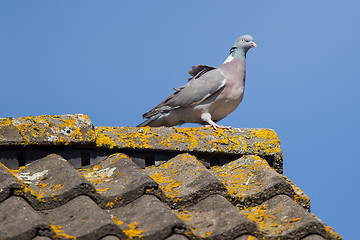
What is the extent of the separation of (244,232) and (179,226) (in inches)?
12.9

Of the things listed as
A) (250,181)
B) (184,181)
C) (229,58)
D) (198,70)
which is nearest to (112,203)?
(184,181)

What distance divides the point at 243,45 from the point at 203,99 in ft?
4.00

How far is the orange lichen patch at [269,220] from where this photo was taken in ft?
10.2

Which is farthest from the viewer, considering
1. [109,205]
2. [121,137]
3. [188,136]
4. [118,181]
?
[188,136]

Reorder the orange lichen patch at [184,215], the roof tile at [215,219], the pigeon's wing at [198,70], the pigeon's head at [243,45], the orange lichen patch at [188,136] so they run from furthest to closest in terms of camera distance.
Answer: the pigeon's head at [243,45] → the pigeon's wing at [198,70] → the orange lichen patch at [188,136] → the orange lichen patch at [184,215] → the roof tile at [215,219]

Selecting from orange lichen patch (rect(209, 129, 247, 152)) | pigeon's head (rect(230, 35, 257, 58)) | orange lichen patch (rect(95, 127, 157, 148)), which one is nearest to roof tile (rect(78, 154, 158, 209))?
orange lichen patch (rect(95, 127, 157, 148))

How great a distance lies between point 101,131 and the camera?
13.1 ft

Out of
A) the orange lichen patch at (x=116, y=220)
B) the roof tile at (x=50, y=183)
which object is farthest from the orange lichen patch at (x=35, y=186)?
the orange lichen patch at (x=116, y=220)

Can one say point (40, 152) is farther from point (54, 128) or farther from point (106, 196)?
point (106, 196)

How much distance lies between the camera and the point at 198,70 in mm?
6539

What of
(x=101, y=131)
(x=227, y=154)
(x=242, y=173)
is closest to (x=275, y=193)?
(x=242, y=173)

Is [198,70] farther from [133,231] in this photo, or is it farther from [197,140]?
[133,231]

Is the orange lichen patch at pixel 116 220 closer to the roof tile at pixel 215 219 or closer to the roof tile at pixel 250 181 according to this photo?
the roof tile at pixel 215 219

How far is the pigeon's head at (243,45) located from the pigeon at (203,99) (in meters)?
0.53
